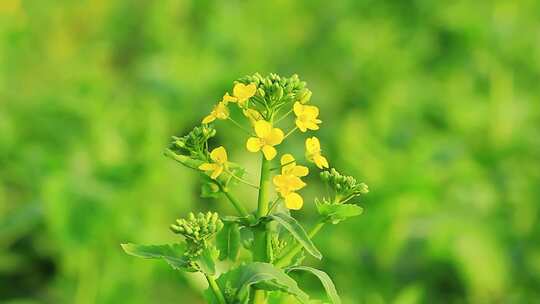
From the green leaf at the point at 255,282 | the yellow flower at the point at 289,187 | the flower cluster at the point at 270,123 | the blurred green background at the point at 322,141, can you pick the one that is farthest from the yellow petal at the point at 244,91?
the blurred green background at the point at 322,141

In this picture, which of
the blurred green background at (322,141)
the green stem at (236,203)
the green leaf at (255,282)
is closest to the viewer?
the green leaf at (255,282)

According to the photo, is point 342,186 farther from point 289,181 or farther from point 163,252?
point 163,252

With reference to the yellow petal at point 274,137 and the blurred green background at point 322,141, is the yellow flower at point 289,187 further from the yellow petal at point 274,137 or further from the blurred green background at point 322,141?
the blurred green background at point 322,141

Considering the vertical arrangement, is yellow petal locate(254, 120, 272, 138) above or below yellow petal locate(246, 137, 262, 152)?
above

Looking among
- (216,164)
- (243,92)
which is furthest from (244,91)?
(216,164)

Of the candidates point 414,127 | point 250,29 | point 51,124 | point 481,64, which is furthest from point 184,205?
point 250,29

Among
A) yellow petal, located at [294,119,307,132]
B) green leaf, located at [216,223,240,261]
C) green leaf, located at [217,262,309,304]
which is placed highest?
yellow petal, located at [294,119,307,132]

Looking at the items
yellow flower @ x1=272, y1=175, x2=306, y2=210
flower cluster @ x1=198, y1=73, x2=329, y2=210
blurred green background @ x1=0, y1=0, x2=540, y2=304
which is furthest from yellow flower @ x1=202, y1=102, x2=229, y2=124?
blurred green background @ x1=0, y1=0, x2=540, y2=304

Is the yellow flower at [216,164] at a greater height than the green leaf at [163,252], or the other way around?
the yellow flower at [216,164]

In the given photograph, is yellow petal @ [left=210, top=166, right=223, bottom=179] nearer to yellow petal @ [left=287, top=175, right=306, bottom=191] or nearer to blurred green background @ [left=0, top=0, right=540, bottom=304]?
yellow petal @ [left=287, top=175, right=306, bottom=191]
